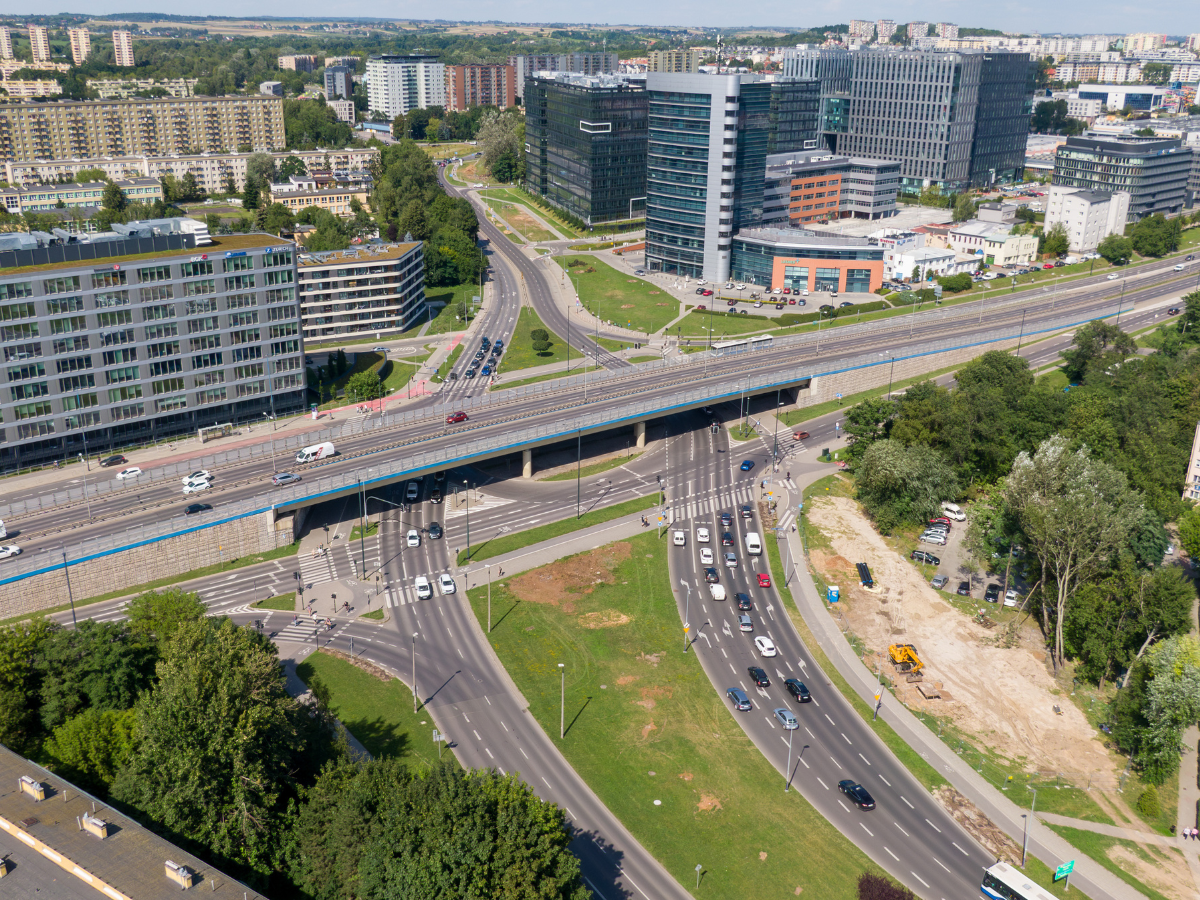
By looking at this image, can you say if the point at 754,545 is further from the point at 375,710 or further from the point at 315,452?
the point at 315,452

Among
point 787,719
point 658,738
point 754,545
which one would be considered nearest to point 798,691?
point 787,719

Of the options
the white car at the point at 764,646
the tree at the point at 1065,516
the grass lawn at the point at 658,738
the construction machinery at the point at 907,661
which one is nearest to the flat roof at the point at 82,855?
the grass lawn at the point at 658,738

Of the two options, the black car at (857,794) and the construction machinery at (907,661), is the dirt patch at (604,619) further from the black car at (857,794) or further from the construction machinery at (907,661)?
the black car at (857,794)

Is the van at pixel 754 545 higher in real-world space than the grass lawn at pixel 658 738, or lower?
higher

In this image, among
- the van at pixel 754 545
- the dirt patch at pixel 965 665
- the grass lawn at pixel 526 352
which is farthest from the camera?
the grass lawn at pixel 526 352

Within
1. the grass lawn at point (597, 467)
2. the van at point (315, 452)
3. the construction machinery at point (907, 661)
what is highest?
the van at point (315, 452)

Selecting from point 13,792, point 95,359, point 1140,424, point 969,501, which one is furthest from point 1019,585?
point 95,359

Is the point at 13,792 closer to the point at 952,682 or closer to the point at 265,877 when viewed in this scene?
the point at 265,877
